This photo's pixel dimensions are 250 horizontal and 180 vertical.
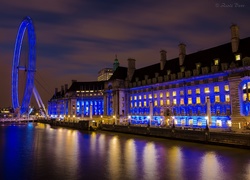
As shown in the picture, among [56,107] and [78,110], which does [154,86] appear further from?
[56,107]

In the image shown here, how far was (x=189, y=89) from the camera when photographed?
75438 mm

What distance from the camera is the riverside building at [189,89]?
5975 cm

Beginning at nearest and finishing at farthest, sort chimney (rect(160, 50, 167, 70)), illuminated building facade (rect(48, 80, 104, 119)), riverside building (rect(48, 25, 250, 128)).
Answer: riverside building (rect(48, 25, 250, 128)) → chimney (rect(160, 50, 167, 70)) → illuminated building facade (rect(48, 80, 104, 119))

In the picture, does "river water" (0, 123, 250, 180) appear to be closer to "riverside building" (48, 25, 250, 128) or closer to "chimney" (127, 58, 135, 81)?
"riverside building" (48, 25, 250, 128)

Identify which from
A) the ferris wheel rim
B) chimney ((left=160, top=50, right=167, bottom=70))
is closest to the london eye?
the ferris wheel rim

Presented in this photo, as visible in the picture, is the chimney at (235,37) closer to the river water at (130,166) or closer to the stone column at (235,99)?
the stone column at (235,99)

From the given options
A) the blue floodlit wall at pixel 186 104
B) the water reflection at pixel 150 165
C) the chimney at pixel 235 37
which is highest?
the chimney at pixel 235 37

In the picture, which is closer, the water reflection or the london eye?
the water reflection

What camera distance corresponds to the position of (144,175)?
70.8 ft

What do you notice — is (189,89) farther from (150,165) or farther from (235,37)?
(150,165)

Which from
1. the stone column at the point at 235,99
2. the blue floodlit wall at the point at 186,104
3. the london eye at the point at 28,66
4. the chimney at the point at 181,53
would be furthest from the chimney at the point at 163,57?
the london eye at the point at 28,66

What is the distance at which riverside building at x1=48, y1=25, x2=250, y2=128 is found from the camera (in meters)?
59.8

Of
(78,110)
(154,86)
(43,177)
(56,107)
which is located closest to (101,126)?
(154,86)

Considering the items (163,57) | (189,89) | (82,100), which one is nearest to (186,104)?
(189,89)
